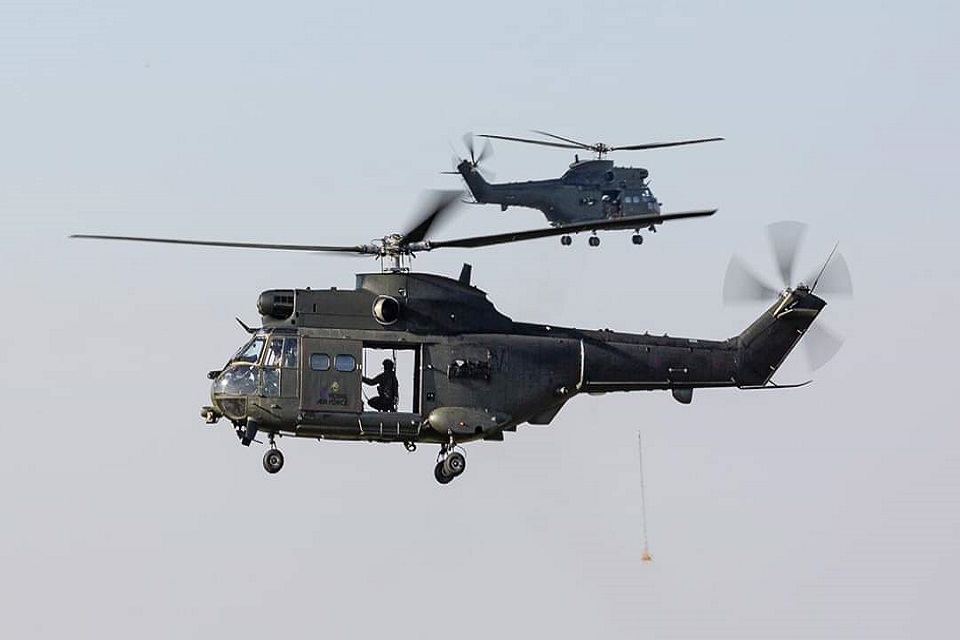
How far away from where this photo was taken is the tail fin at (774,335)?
127ft

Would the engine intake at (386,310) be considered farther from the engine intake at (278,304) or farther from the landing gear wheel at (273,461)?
the landing gear wheel at (273,461)

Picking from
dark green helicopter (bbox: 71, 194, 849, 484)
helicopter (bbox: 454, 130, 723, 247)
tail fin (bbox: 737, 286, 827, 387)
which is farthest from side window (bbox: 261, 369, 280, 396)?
helicopter (bbox: 454, 130, 723, 247)

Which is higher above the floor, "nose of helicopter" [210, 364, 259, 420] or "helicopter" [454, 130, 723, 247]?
"helicopter" [454, 130, 723, 247]

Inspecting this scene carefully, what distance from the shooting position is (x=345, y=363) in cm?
3512

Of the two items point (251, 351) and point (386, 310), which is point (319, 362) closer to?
point (251, 351)

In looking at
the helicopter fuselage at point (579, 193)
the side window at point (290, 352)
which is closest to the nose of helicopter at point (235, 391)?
the side window at point (290, 352)

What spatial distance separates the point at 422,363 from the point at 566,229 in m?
5.07

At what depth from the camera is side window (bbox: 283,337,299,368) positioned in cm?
3484

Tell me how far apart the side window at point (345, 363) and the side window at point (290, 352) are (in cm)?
76

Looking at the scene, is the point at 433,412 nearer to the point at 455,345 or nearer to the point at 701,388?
the point at 455,345

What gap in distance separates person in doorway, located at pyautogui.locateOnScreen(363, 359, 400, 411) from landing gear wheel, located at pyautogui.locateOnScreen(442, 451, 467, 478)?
1.50 metres

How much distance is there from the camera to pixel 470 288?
120ft

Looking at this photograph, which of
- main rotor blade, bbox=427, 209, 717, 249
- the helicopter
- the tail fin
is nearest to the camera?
main rotor blade, bbox=427, 209, 717, 249

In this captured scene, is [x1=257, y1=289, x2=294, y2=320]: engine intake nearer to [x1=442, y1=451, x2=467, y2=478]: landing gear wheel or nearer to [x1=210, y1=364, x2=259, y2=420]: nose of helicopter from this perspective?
[x1=210, y1=364, x2=259, y2=420]: nose of helicopter
